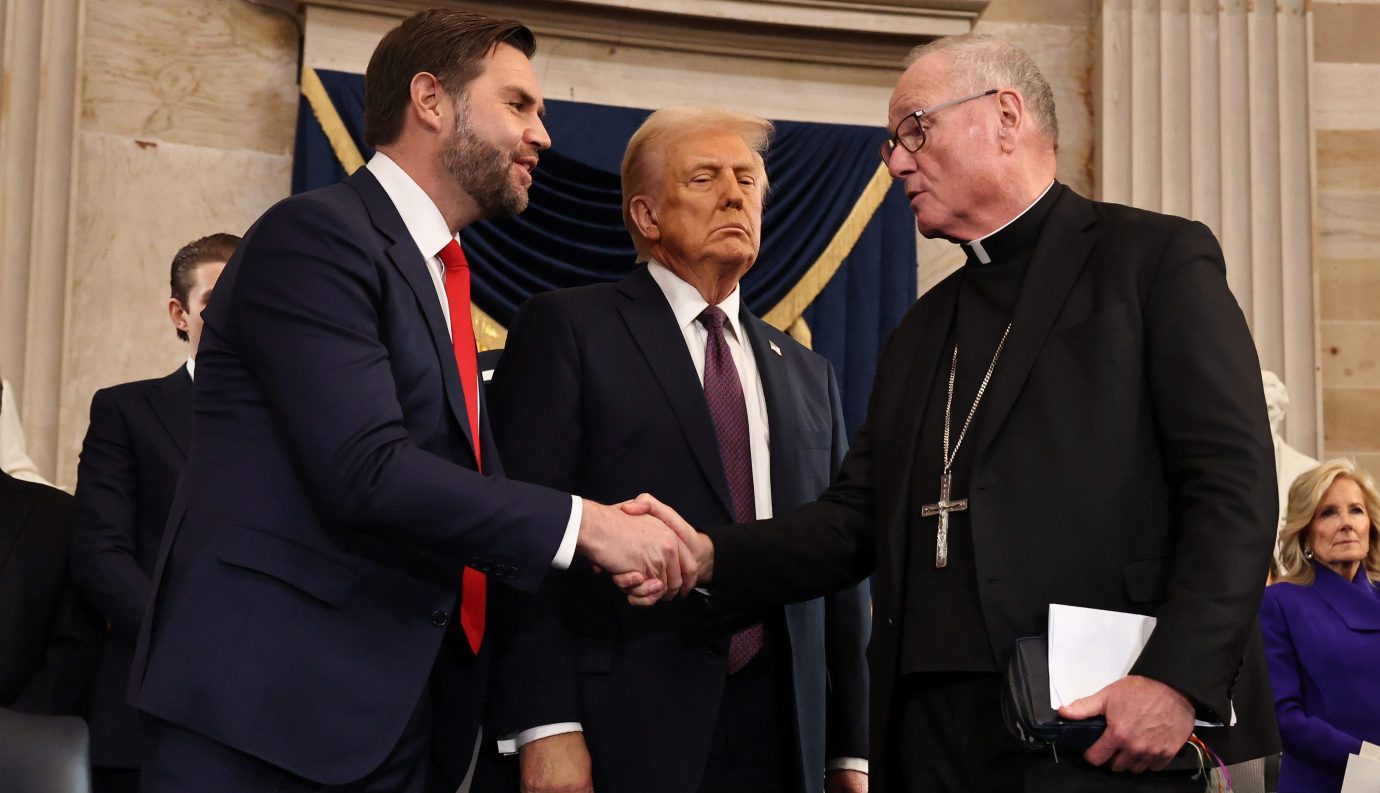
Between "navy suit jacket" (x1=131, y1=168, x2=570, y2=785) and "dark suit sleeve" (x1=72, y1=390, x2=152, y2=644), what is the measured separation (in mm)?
1114

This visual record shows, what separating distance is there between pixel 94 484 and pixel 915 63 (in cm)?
210

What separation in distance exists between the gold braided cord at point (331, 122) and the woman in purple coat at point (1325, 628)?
3829 millimetres

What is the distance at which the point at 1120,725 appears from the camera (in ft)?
6.85

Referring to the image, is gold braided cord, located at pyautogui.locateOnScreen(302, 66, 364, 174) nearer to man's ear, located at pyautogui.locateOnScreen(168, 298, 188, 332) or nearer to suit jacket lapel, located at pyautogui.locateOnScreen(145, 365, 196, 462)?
man's ear, located at pyautogui.locateOnScreen(168, 298, 188, 332)

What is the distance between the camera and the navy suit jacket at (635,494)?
282cm

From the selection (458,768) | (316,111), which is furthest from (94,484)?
(316,111)

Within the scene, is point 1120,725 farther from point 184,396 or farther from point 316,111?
point 316,111

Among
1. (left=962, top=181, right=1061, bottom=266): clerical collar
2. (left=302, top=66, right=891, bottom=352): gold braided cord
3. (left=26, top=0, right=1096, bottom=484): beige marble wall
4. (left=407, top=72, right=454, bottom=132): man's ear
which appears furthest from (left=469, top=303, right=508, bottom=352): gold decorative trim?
(left=962, top=181, right=1061, bottom=266): clerical collar

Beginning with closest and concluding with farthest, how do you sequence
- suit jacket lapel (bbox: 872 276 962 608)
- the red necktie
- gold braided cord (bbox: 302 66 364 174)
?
suit jacket lapel (bbox: 872 276 962 608) < the red necktie < gold braided cord (bbox: 302 66 364 174)

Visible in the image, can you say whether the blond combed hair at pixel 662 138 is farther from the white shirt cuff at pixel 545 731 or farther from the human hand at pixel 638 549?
the white shirt cuff at pixel 545 731

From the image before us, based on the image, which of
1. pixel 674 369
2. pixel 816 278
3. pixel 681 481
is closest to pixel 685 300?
pixel 674 369

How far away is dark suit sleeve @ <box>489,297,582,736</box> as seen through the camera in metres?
2.78

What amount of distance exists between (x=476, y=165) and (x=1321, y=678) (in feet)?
12.0

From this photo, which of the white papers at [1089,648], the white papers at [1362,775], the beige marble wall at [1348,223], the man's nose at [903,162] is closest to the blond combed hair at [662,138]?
the man's nose at [903,162]
